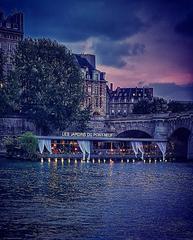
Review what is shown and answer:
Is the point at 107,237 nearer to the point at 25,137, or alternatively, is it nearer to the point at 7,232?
the point at 7,232

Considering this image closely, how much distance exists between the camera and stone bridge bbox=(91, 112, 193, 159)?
134m

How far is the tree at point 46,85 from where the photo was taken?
13588 cm

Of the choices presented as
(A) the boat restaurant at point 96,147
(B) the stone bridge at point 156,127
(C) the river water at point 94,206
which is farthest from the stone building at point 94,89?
(C) the river water at point 94,206

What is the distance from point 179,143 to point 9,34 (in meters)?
67.5

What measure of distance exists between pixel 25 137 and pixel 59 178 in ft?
136

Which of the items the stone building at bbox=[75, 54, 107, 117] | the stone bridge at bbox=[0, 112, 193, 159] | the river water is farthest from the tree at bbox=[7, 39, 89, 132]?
the river water

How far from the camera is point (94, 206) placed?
56781 millimetres

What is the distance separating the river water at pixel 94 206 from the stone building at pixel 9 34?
280 ft

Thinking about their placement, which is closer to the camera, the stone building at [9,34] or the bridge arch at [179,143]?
the bridge arch at [179,143]

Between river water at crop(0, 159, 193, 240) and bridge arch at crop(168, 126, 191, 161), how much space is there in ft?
181

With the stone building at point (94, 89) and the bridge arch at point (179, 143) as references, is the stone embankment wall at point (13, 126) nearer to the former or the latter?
the bridge arch at point (179, 143)

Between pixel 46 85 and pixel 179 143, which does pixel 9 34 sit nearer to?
pixel 46 85

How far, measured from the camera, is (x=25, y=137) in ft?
399

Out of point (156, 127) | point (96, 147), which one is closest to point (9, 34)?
point (96, 147)
